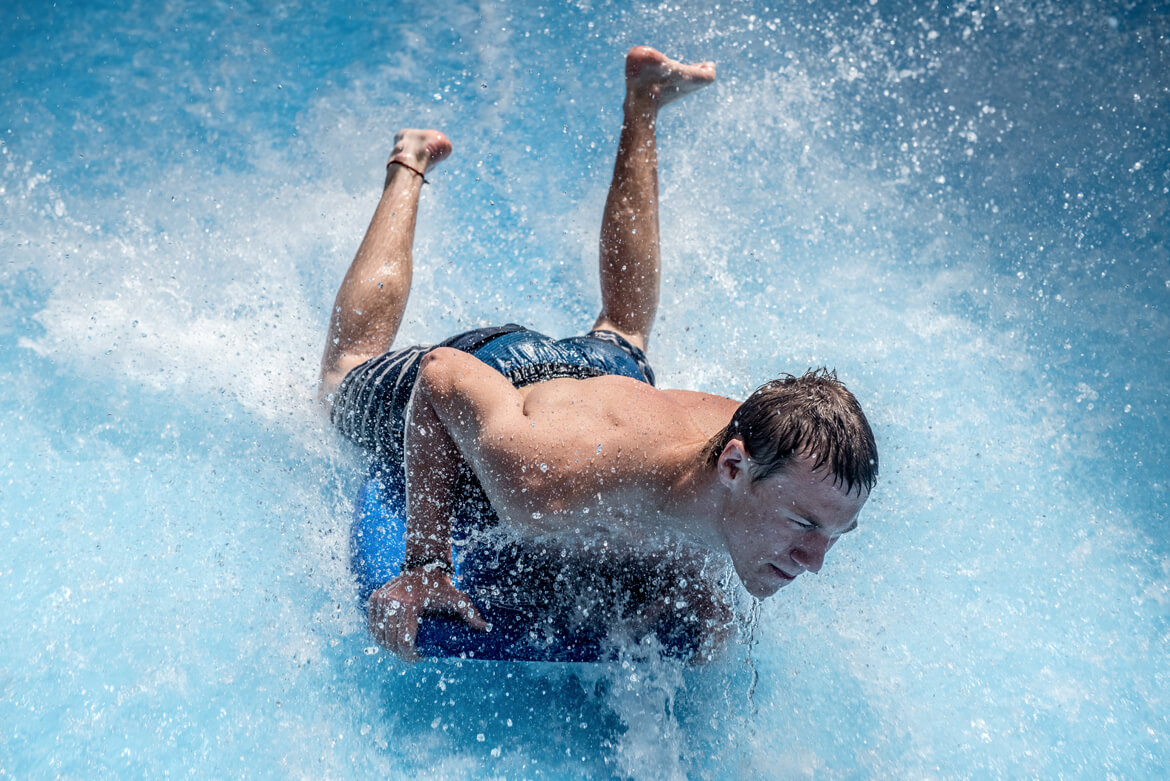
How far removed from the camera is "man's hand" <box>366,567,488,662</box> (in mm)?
2463

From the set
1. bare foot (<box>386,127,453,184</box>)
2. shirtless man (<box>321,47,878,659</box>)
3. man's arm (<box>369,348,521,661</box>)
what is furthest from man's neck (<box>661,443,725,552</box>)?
bare foot (<box>386,127,453,184</box>)

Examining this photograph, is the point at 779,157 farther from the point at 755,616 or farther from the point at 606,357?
the point at 755,616

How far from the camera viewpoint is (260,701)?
8.76 ft

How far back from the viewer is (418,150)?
3387 millimetres

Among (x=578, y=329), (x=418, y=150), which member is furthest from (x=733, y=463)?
(x=578, y=329)

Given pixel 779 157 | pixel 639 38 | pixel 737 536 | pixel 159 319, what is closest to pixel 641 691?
pixel 737 536

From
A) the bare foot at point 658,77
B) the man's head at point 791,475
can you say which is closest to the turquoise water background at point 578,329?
the man's head at point 791,475

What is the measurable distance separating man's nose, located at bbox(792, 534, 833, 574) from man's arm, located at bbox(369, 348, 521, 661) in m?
0.76

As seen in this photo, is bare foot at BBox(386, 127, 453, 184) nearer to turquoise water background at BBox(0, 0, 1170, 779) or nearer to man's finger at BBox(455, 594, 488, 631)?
turquoise water background at BBox(0, 0, 1170, 779)

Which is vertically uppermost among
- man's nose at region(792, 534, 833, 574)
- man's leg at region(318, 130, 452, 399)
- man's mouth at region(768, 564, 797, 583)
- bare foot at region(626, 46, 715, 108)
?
bare foot at region(626, 46, 715, 108)

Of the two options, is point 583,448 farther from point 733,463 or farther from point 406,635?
point 406,635

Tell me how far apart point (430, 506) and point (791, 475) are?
98 centimetres

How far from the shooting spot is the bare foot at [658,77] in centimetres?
324

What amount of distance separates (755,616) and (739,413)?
3.11 ft
